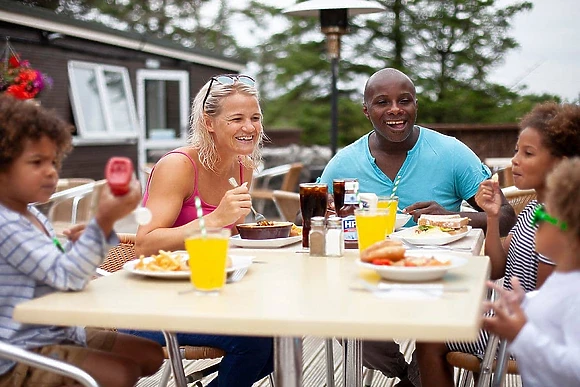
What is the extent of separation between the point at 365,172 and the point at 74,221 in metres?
2.82

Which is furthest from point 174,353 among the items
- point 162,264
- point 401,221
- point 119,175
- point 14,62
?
point 14,62

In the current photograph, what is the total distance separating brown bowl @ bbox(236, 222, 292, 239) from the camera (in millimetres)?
2785

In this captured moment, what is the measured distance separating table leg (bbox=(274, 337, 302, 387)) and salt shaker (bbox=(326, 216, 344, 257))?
47 cm

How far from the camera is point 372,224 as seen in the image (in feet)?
7.91

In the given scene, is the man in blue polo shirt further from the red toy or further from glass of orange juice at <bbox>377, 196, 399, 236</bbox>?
the red toy

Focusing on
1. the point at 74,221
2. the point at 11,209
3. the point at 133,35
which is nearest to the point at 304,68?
the point at 133,35

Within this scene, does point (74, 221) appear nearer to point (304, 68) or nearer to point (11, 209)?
point (11, 209)

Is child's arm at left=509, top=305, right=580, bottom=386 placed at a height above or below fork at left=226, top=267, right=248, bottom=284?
below

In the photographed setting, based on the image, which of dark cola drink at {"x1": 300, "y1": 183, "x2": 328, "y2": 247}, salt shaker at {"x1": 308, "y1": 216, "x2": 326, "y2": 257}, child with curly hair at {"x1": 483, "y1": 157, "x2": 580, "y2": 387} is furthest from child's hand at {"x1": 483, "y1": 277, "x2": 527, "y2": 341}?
dark cola drink at {"x1": 300, "y1": 183, "x2": 328, "y2": 247}

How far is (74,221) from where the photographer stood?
5.71m

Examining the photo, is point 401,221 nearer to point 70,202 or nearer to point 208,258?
point 208,258

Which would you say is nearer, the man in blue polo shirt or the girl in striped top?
the girl in striped top

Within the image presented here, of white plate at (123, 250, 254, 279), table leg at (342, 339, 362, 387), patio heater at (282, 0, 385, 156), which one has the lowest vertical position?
table leg at (342, 339, 362, 387)

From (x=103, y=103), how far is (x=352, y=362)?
10931mm
